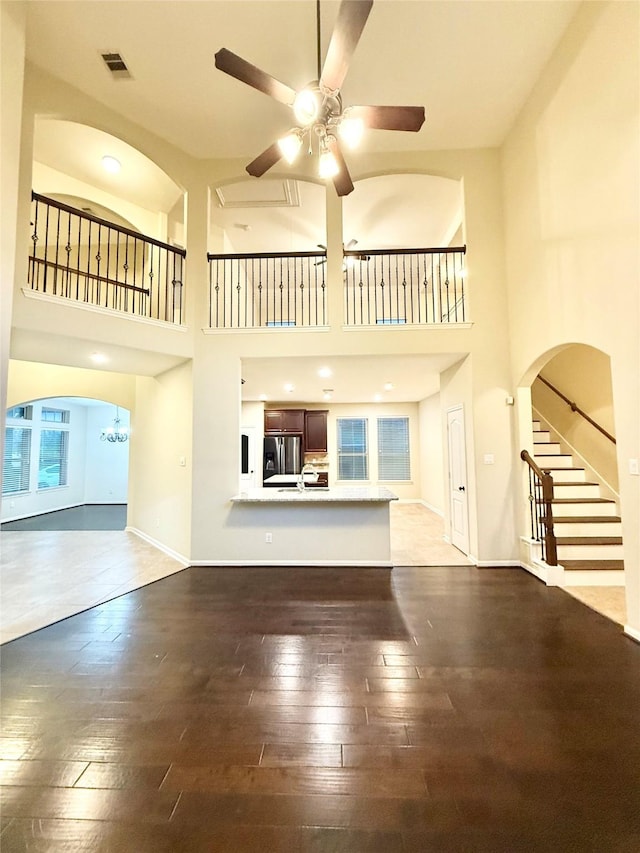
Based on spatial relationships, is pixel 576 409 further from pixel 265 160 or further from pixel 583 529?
pixel 265 160

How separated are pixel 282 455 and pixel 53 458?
620 centimetres

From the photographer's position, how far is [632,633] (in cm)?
279

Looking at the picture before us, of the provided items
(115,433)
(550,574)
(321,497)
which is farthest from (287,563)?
(115,433)

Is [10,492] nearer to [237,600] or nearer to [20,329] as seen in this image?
[20,329]

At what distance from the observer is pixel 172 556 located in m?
4.99

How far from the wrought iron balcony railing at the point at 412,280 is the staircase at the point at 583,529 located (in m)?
2.59

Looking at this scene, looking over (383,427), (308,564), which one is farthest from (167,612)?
(383,427)

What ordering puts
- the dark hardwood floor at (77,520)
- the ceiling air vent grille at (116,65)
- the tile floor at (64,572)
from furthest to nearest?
the dark hardwood floor at (77,520)
the ceiling air vent grille at (116,65)
the tile floor at (64,572)

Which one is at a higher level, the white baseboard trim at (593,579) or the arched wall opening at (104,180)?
the arched wall opening at (104,180)

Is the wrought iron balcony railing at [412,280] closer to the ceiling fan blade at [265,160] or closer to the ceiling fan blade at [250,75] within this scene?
the ceiling fan blade at [265,160]

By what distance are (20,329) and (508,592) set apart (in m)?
5.60

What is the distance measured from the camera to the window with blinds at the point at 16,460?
8305 millimetres

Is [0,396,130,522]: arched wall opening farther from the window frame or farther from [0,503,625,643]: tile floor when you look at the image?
the window frame

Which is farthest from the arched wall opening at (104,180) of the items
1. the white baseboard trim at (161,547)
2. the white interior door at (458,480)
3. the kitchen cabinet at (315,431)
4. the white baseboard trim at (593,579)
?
the white baseboard trim at (593,579)
